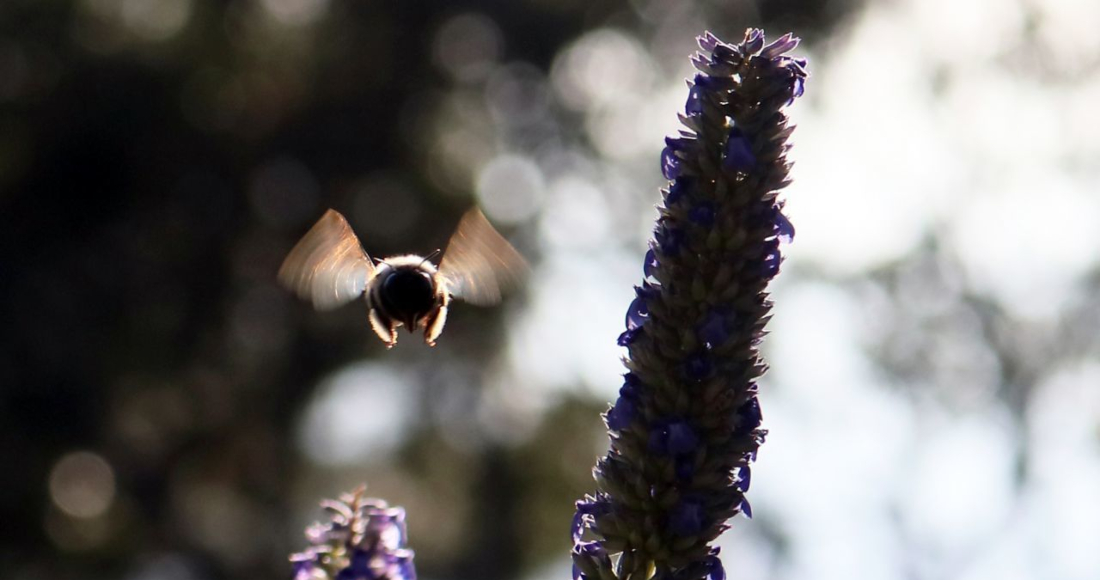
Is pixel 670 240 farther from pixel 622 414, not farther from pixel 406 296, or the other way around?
pixel 406 296

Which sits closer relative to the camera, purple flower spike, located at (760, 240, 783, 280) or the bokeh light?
purple flower spike, located at (760, 240, 783, 280)

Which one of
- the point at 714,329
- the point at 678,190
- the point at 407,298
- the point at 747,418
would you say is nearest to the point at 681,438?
the point at 747,418

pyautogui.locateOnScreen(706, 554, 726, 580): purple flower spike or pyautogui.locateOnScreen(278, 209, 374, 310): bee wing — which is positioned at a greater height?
pyautogui.locateOnScreen(278, 209, 374, 310): bee wing

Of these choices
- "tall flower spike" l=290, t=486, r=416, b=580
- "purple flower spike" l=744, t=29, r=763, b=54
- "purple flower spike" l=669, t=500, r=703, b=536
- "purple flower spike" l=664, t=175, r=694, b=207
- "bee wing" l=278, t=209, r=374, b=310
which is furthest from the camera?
"bee wing" l=278, t=209, r=374, b=310

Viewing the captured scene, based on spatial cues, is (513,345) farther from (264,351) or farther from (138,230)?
(138,230)

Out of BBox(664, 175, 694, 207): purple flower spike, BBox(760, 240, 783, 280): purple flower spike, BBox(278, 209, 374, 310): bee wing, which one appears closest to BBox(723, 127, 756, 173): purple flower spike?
BBox(664, 175, 694, 207): purple flower spike

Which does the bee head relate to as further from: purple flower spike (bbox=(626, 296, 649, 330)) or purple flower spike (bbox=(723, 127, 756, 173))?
purple flower spike (bbox=(723, 127, 756, 173))

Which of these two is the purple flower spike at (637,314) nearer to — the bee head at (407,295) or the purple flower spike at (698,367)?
the purple flower spike at (698,367)
